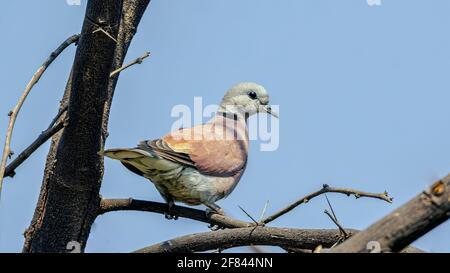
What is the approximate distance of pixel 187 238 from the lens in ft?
12.2

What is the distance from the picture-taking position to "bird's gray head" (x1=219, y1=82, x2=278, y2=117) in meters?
5.82

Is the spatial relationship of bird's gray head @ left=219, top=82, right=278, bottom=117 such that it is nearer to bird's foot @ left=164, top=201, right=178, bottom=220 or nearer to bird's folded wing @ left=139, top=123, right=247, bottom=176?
bird's folded wing @ left=139, top=123, right=247, bottom=176

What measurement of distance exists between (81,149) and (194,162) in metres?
1.39

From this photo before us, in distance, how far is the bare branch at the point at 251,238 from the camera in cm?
368

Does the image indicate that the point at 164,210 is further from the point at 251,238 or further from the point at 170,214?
the point at 251,238

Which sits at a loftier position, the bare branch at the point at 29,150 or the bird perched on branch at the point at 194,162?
the bird perched on branch at the point at 194,162

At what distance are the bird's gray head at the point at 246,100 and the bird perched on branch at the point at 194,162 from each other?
348 millimetres

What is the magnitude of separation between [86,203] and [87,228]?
0.14 meters

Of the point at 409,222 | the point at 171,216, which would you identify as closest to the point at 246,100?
the point at 171,216

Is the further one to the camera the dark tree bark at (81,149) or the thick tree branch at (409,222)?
the dark tree bark at (81,149)

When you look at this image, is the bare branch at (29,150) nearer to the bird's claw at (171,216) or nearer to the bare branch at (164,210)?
the bare branch at (164,210)

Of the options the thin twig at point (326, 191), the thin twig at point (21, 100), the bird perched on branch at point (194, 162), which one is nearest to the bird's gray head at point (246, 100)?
the bird perched on branch at point (194, 162)
